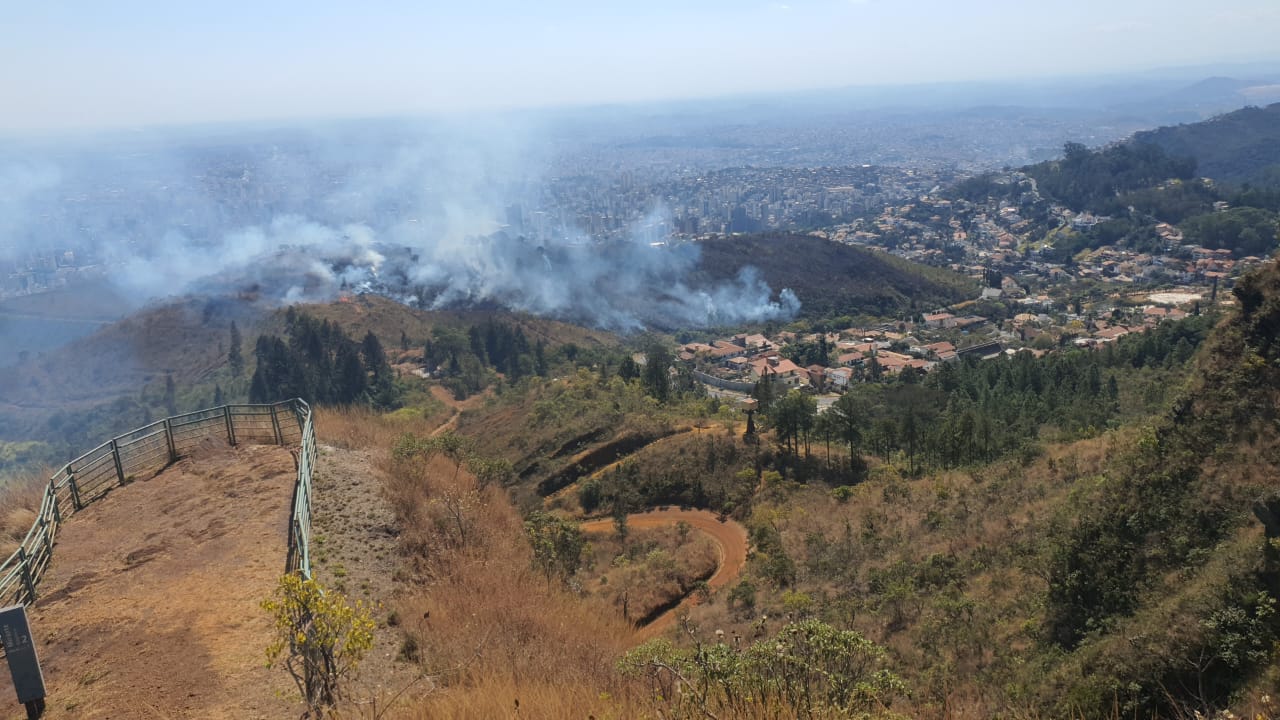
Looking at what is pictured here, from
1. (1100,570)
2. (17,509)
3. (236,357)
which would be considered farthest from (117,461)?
(236,357)

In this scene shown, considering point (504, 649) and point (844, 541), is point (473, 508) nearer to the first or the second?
point (504, 649)

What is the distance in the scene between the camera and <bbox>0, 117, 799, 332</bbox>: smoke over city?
66.8m

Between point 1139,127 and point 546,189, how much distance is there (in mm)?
158429

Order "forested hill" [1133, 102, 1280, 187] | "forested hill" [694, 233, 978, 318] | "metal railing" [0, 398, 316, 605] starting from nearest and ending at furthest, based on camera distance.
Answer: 1. "metal railing" [0, 398, 316, 605]
2. "forested hill" [694, 233, 978, 318]
3. "forested hill" [1133, 102, 1280, 187]

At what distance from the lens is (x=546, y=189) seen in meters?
134

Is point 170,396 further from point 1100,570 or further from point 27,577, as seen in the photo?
point 1100,570

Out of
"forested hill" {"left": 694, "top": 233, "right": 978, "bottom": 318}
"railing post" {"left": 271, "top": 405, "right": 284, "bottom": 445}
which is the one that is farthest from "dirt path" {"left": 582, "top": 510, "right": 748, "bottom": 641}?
"forested hill" {"left": 694, "top": 233, "right": 978, "bottom": 318}

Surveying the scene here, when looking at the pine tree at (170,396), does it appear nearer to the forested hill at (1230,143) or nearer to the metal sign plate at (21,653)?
the metal sign plate at (21,653)

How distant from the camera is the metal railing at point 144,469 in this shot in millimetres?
8234

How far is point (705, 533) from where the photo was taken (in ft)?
64.2

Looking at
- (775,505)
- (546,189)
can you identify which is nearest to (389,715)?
(775,505)

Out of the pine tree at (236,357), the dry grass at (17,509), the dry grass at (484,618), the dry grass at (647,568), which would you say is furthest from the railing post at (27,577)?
the pine tree at (236,357)

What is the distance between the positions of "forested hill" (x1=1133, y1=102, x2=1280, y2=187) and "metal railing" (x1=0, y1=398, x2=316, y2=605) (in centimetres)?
12230

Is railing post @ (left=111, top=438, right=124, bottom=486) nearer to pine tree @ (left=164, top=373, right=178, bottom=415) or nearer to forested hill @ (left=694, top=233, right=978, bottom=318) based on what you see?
pine tree @ (left=164, top=373, right=178, bottom=415)
